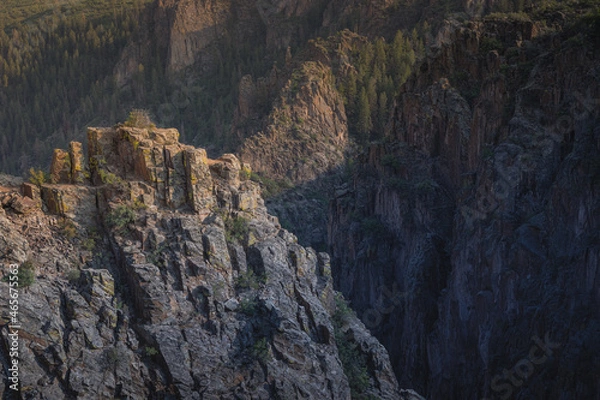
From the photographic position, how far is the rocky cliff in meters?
50.2

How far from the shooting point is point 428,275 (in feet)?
212

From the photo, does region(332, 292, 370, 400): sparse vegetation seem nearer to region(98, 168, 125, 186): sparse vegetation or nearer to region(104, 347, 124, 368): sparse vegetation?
region(104, 347, 124, 368): sparse vegetation

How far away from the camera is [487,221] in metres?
58.2

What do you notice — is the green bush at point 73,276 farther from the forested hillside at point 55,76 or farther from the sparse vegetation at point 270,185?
the forested hillside at point 55,76

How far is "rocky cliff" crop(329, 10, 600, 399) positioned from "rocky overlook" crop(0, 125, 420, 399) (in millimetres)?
10273

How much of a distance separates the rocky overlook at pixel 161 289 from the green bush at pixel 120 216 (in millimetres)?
61

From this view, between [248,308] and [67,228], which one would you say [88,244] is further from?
[248,308]

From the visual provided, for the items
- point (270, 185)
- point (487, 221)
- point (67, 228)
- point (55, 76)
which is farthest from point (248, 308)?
point (55, 76)

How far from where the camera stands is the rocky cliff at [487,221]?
50156mm

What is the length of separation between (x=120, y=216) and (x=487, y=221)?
27657 millimetres

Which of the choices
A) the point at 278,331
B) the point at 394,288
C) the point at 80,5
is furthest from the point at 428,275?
the point at 80,5

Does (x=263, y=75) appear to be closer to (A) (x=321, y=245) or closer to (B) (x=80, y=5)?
(A) (x=321, y=245)

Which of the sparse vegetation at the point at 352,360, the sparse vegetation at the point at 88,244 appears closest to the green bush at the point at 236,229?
the sparse vegetation at the point at 88,244

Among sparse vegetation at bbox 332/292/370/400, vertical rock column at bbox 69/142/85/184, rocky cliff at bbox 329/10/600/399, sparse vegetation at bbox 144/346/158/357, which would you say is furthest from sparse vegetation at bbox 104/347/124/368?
rocky cliff at bbox 329/10/600/399
